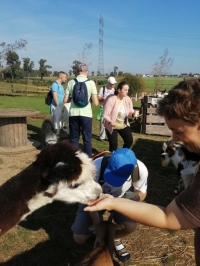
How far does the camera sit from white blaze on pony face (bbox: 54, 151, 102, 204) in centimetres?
168

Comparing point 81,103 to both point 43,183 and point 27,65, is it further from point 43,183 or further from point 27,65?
point 27,65

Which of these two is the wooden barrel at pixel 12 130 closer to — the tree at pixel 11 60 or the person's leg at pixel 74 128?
the person's leg at pixel 74 128

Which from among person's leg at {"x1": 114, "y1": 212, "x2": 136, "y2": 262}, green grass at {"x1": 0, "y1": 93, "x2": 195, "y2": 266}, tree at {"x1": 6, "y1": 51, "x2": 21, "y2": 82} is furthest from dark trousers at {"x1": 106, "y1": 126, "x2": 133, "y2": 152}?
tree at {"x1": 6, "y1": 51, "x2": 21, "y2": 82}

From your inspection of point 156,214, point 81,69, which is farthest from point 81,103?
point 156,214

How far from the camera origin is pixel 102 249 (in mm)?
1815

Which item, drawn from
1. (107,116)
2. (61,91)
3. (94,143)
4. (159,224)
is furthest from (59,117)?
(159,224)

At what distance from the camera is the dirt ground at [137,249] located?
97.9 inches

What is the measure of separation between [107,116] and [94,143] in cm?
205

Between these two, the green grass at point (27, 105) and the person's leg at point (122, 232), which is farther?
the green grass at point (27, 105)

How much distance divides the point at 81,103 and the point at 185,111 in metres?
3.66

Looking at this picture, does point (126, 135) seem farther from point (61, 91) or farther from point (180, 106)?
point (180, 106)

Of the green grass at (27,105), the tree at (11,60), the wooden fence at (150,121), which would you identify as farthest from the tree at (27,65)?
the wooden fence at (150,121)

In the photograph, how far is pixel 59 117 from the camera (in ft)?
21.3

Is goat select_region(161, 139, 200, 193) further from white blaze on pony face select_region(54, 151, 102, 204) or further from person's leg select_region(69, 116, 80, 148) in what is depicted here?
white blaze on pony face select_region(54, 151, 102, 204)
